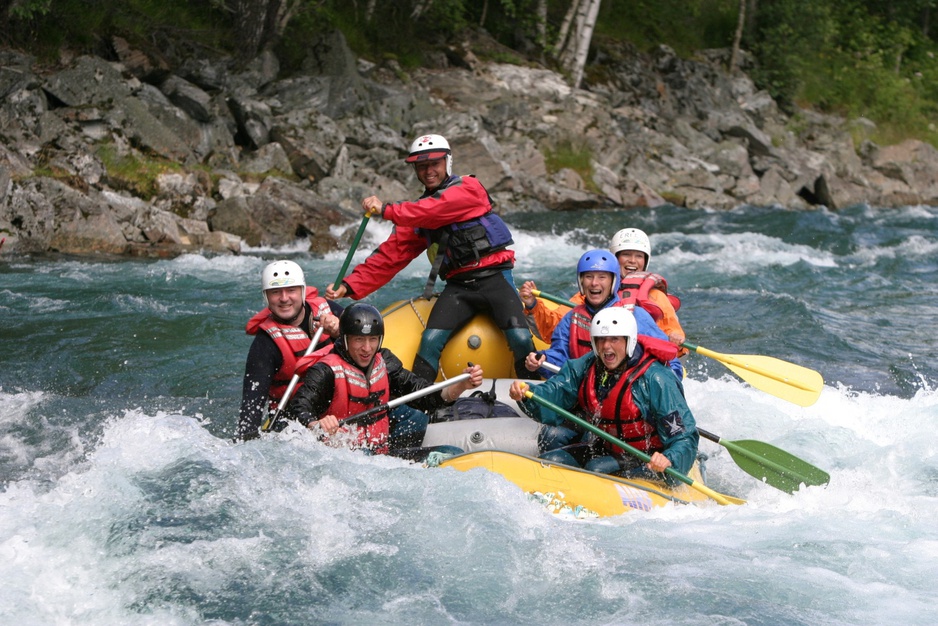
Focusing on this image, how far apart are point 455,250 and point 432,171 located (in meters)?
0.52

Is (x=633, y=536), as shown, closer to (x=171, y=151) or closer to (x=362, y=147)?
(x=171, y=151)

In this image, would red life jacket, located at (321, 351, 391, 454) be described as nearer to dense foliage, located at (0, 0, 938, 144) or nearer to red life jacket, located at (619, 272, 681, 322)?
red life jacket, located at (619, 272, 681, 322)

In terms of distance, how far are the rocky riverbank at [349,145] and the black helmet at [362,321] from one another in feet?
25.8

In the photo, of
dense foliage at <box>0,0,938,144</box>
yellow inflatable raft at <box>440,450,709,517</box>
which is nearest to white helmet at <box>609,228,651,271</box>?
yellow inflatable raft at <box>440,450,709,517</box>

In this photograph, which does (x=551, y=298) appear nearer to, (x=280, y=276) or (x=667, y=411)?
(x=667, y=411)

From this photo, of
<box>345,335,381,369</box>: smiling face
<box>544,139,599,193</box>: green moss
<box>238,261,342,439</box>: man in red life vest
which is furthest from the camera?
<box>544,139,599,193</box>: green moss

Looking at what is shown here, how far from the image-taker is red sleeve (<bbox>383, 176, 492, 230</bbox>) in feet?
21.3

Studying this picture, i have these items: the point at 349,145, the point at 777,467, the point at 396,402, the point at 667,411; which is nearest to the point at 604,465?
the point at 667,411

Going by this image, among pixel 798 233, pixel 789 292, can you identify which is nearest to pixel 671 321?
pixel 789 292

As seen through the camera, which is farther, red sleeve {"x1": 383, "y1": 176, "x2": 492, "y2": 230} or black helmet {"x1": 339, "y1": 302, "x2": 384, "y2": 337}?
red sleeve {"x1": 383, "y1": 176, "x2": 492, "y2": 230}

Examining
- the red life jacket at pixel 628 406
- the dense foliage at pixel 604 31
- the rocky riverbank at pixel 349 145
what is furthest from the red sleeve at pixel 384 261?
the dense foliage at pixel 604 31

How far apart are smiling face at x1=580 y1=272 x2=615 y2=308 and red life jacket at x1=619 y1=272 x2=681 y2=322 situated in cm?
21

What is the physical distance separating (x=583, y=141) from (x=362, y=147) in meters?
4.68

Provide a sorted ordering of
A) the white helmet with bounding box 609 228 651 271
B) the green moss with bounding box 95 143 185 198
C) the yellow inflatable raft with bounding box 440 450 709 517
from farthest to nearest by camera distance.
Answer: the green moss with bounding box 95 143 185 198, the white helmet with bounding box 609 228 651 271, the yellow inflatable raft with bounding box 440 450 709 517
